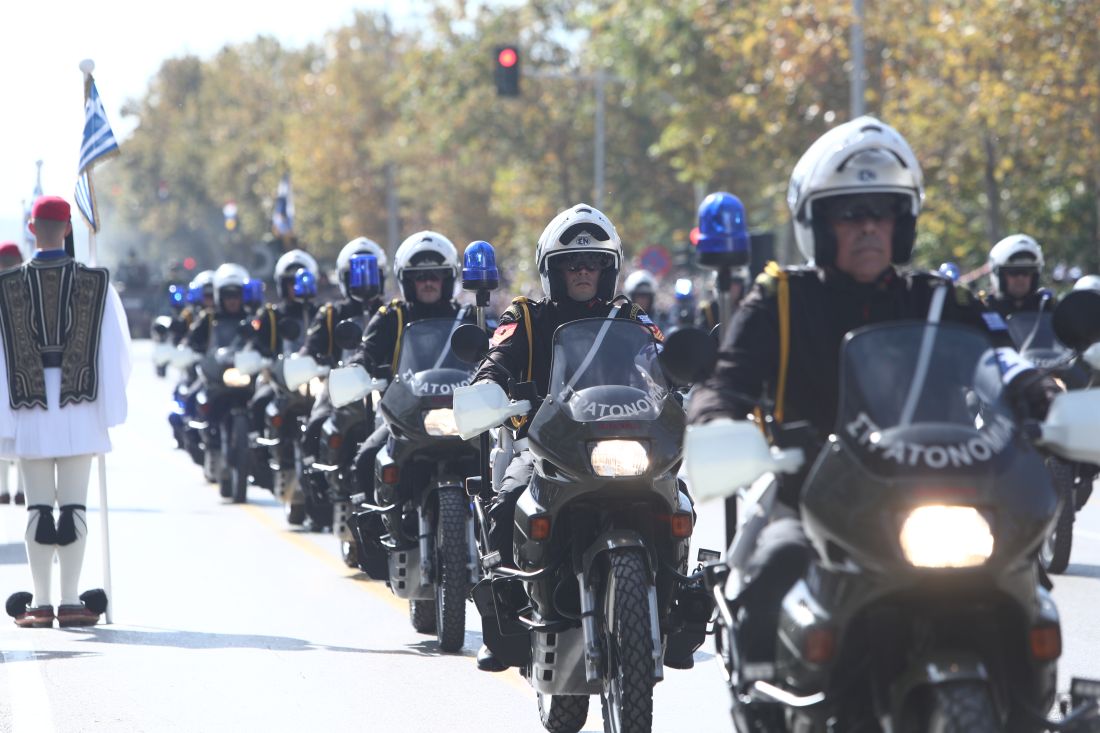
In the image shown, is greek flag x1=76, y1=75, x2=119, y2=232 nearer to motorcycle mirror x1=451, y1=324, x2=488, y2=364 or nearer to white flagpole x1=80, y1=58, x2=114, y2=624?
white flagpole x1=80, y1=58, x2=114, y2=624

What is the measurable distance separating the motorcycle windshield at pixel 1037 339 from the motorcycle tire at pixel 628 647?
7008mm

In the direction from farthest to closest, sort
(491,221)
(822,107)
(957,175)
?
(491,221), (822,107), (957,175)

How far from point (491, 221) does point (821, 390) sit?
224 ft

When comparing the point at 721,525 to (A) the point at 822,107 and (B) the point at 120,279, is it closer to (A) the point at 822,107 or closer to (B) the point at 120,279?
(A) the point at 822,107

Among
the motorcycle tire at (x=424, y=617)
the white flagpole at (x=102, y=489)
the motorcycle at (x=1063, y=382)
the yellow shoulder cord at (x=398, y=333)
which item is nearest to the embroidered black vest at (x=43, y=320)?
the white flagpole at (x=102, y=489)

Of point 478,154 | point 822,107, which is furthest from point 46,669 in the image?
point 478,154

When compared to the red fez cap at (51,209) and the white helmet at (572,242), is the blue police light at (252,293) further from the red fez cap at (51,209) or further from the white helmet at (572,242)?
the white helmet at (572,242)

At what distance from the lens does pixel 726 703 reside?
321 inches

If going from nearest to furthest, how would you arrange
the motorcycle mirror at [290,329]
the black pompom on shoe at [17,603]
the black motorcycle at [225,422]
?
1. the black pompom on shoe at [17,603]
2. the motorcycle mirror at [290,329]
3. the black motorcycle at [225,422]

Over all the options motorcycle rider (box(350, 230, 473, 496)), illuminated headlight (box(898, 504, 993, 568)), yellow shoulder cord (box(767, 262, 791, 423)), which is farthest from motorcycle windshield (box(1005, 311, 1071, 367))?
illuminated headlight (box(898, 504, 993, 568))

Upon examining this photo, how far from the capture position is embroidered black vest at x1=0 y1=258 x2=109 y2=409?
10289 millimetres

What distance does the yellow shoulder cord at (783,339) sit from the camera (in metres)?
5.13

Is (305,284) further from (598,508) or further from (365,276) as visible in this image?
(598,508)

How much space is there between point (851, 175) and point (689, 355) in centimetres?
61
